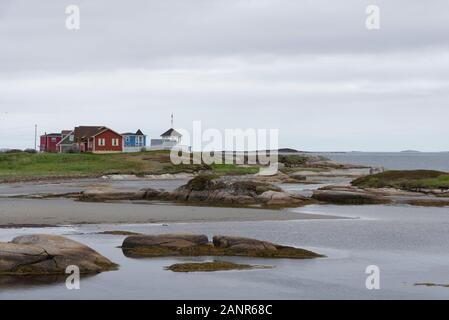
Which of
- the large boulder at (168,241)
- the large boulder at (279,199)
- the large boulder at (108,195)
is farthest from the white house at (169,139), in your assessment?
the large boulder at (168,241)

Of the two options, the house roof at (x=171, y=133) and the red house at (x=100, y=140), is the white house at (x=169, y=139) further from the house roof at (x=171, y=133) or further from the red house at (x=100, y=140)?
the red house at (x=100, y=140)

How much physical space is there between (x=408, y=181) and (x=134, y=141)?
72296 mm

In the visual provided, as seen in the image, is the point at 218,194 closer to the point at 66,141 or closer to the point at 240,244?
the point at 240,244

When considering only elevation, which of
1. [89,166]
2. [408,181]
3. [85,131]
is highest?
[85,131]

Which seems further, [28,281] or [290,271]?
[290,271]

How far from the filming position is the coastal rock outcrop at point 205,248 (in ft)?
82.7

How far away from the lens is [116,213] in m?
41.9

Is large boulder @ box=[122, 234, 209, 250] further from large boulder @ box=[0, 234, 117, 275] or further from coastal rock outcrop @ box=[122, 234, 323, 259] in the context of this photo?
large boulder @ box=[0, 234, 117, 275]

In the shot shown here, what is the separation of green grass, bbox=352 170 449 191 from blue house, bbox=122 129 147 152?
6480 cm

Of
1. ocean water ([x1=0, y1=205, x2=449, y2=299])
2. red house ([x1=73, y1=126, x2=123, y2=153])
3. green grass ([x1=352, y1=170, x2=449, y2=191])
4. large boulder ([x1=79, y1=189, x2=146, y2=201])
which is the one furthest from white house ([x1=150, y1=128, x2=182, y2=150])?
ocean water ([x1=0, y1=205, x2=449, y2=299])

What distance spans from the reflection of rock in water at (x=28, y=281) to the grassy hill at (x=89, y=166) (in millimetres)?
63944

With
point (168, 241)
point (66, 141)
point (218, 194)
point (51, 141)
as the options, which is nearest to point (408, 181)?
point (218, 194)
